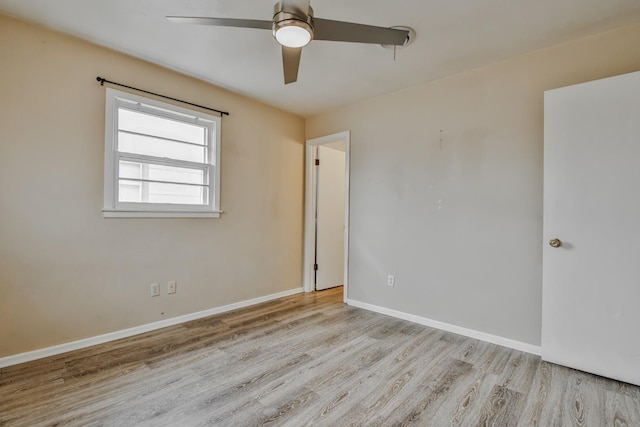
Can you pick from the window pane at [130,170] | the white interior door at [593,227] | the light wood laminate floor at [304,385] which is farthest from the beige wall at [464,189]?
the window pane at [130,170]

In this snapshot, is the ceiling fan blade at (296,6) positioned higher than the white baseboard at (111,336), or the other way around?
the ceiling fan blade at (296,6)

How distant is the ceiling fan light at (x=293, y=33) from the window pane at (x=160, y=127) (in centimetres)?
181

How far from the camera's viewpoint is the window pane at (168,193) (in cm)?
274

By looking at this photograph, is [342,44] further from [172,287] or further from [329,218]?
[172,287]

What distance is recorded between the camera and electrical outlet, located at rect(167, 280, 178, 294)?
3.01 metres

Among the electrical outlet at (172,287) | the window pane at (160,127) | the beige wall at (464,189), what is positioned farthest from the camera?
the electrical outlet at (172,287)

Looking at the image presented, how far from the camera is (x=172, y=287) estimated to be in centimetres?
304

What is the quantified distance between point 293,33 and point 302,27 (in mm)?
64

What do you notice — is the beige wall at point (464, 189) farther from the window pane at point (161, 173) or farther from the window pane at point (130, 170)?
the window pane at point (130, 170)

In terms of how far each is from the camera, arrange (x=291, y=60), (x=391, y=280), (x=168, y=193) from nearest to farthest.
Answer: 1. (x=291, y=60)
2. (x=168, y=193)
3. (x=391, y=280)

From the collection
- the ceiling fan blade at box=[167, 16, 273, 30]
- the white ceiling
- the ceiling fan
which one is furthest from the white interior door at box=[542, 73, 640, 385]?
the ceiling fan blade at box=[167, 16, 273, 30]

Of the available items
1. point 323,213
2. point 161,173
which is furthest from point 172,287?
point 323,213

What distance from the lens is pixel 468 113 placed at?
2.86 meters

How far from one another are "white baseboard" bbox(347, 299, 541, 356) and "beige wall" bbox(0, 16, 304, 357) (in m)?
1.68
